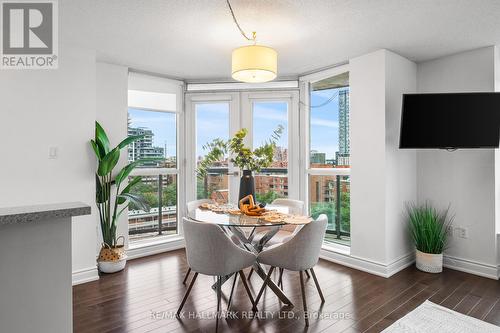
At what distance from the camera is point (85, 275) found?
10.4 feet

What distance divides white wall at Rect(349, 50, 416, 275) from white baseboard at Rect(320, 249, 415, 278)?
1 cm

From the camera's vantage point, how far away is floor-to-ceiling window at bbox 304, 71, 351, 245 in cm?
395

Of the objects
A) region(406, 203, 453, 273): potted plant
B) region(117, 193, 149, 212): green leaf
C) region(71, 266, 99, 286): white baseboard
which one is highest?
region(117, 193, 149, 212): green leaf

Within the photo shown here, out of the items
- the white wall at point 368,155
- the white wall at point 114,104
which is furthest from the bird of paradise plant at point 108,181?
the white wall at point 368,155

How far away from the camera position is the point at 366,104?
346cm

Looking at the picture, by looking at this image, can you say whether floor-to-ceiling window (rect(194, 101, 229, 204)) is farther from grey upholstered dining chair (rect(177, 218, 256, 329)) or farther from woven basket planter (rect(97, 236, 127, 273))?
grey upholstered dining chair (rect(177, 218, 256, 329))

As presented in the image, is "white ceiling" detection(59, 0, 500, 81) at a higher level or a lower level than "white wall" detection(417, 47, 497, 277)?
higher

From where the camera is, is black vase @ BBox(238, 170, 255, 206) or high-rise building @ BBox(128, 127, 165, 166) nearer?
black vase @ BBox(238, 170, 255, 206)

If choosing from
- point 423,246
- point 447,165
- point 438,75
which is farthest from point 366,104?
point 423,246

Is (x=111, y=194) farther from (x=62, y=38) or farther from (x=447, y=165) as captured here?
(x=447, y=165)

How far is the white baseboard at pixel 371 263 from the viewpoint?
331 cm

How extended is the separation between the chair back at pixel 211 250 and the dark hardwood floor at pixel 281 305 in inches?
17.8

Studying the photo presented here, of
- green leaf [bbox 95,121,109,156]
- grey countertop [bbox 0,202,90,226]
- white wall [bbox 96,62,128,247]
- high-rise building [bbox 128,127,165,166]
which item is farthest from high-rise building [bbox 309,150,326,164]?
grey countertop [bbox 0,202,90,226]

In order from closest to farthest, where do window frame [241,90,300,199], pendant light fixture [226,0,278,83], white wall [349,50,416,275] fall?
pendant light fixture [226,0,278,83]
white wall [349,50,416,275]
window frame [241,90,300,199]
